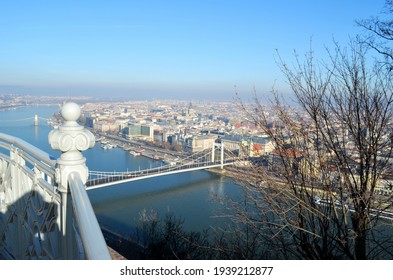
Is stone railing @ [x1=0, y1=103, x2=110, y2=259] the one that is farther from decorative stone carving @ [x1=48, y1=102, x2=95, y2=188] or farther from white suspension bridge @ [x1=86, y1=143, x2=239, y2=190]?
white suspension bridge @ [x1=86, y1=143, x2=239, y2=190]

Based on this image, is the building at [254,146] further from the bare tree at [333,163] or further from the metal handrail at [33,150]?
the metal handrail at [33,150]

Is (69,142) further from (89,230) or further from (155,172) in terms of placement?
(155,172)

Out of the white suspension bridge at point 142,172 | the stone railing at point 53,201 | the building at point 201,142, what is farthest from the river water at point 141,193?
the stone railing at point 53,201

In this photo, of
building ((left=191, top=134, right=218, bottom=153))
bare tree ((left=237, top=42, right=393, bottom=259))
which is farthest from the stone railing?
building ((left=191, top=134, right=218, bottom=153))

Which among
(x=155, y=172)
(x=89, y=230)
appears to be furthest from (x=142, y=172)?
(x=89, y=230)
